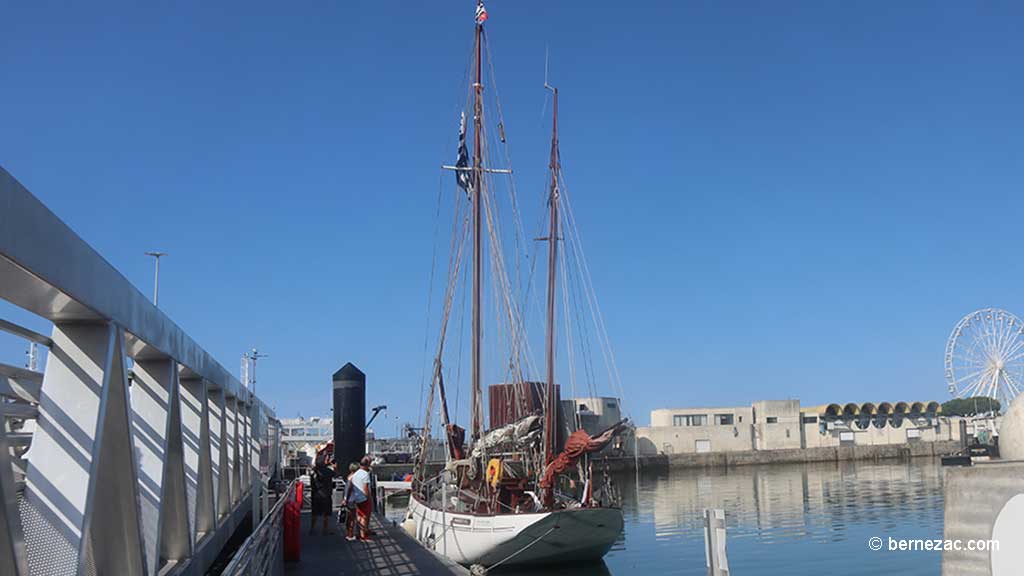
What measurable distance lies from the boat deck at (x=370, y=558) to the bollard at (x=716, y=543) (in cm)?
668

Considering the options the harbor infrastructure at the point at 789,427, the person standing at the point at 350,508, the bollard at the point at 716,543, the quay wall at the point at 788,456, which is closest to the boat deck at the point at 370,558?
the person standing at the point at 350,508

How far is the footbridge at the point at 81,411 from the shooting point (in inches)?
225

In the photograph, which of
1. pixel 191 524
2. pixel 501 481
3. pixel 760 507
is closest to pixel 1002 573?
pixel 191 524

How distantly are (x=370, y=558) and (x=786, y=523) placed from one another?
103 feet

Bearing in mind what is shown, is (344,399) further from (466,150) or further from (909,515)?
(909,515)

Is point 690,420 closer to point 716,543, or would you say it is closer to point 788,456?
point 788,456

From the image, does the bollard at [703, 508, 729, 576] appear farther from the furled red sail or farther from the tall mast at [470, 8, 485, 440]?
the tall mast at [470, 8, 485, 440]

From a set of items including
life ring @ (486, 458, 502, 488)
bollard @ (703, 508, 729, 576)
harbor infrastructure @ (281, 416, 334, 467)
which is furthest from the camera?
harbor infrastructure @ (281, 416, 334, 467)

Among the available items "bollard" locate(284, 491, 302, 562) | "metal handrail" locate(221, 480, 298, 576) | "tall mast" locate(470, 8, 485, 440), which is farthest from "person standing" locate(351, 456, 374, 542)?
"tall mast" locate(470, 8, 485, 440)

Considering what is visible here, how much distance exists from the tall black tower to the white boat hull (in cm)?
564

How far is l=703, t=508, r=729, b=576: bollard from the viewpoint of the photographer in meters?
10.5

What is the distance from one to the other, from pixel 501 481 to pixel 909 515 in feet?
81.3

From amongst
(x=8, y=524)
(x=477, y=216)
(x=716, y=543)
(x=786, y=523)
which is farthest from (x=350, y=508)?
(x=786, y=523)

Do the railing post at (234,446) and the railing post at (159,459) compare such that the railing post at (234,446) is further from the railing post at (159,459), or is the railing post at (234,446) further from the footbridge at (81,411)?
the footbridge at (81,411)
